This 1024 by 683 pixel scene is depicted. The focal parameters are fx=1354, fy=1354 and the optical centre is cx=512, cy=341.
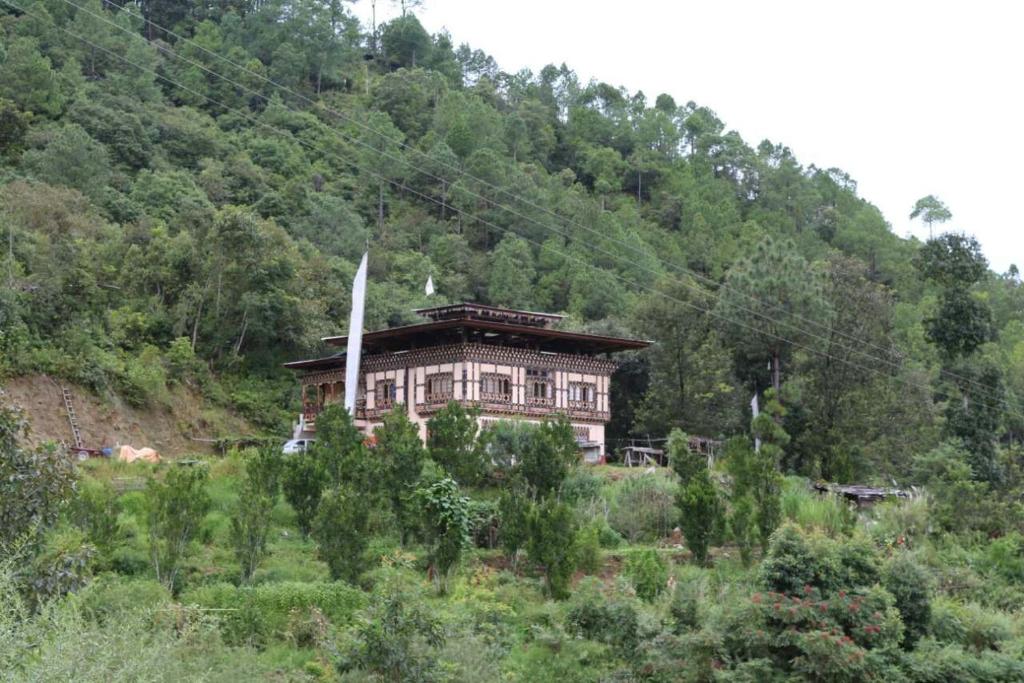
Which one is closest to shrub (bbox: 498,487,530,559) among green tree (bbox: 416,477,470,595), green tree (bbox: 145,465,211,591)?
green tree (bbox: 416,477,470,595)

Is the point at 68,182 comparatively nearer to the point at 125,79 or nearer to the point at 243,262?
the point at 243,262

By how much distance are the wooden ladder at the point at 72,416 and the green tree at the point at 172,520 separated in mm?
15100

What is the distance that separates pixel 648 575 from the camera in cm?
2750

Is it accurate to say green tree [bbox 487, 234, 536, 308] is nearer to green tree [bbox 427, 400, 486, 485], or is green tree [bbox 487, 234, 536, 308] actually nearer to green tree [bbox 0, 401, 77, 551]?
green tree [bbox 427, 400, 486, 485]

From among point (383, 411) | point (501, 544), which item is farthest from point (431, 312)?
point (501, 544)

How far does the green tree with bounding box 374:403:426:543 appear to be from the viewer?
30594mm

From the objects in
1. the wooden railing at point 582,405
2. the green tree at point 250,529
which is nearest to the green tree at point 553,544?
the green tree at point 250,529

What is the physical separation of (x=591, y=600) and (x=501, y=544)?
24.4ft

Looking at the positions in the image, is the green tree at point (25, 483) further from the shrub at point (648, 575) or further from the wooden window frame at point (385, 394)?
the wooden window frame at point (385, 394)

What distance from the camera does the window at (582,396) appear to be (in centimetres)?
4644

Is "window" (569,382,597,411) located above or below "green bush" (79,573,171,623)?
above

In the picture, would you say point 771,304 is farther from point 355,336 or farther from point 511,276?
point 511,276

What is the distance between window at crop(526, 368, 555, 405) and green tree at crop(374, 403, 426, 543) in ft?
41.4

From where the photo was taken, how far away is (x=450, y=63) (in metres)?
112
